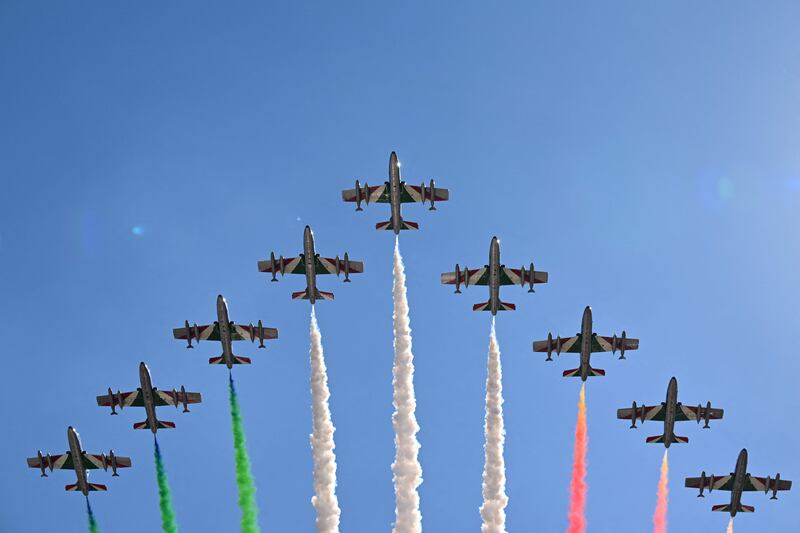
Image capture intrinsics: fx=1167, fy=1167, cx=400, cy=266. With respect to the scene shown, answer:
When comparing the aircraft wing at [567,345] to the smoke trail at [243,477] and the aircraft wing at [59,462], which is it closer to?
the smoke trail at [243,477]

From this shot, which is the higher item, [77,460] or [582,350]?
[582,350]

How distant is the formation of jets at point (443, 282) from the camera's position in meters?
113

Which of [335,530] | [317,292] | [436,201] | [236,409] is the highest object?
[436,201]

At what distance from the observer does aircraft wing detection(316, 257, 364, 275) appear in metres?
117

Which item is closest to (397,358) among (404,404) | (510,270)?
(404,404)

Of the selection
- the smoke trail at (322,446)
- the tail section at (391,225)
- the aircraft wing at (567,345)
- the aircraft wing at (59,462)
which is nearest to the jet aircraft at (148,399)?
the aircraft wing at (59,462)

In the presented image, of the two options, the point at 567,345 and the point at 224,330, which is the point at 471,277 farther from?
the point at 224,330

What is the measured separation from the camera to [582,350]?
368 ft

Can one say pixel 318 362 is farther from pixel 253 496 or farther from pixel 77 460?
pixel 77 460

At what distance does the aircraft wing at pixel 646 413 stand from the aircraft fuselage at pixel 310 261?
34044 millimetres

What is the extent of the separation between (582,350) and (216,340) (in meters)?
36.3

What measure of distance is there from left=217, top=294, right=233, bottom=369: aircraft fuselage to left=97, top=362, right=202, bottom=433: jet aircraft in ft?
24.4

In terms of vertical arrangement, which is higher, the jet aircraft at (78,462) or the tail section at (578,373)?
the tail section at (578,373)

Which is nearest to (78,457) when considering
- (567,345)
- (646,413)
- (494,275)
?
(494,275)
